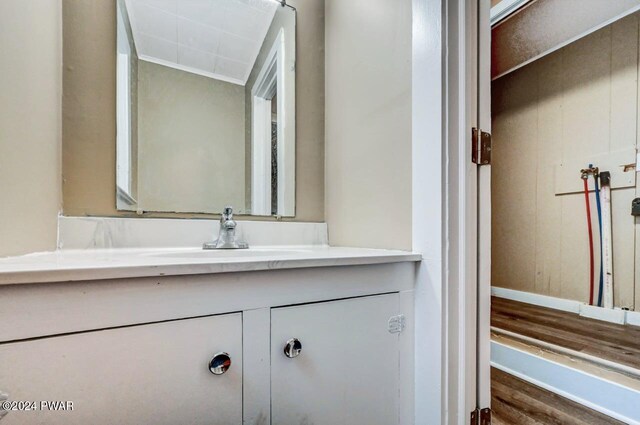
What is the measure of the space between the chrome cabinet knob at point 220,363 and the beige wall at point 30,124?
17.7 inches

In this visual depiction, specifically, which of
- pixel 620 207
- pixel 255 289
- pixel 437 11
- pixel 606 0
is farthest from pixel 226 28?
pixel 620 207

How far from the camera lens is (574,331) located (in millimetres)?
1720

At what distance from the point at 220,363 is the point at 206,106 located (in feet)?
3.02

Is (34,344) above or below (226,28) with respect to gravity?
below

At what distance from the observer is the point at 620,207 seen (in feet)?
6.60

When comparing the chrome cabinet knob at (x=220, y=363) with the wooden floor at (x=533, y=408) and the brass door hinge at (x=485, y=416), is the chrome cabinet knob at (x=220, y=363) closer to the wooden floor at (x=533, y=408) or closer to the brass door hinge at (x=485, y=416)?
the brass door hinge at (x=485, y=416)

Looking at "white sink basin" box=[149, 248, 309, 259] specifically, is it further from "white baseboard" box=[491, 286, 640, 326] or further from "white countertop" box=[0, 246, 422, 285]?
"white baseboard" box=[491, 286, 640, 326]

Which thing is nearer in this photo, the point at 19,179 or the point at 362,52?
the point at 19,179

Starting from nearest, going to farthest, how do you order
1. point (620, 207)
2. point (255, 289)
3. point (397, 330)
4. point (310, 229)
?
point (255, 289) < point (397, 330) < point (310, 229) < point (620, 207)

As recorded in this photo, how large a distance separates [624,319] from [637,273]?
0.31 meters

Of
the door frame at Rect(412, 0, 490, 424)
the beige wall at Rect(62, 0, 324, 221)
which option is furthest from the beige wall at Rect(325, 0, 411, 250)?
the beige wall at Rect(62, 0, 324, 221)

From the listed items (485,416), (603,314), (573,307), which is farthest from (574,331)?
(485,416)

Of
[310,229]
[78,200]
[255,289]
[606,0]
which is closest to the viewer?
[255,289]

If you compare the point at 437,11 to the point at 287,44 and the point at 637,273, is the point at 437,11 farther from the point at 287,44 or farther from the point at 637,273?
the point at 637,273
